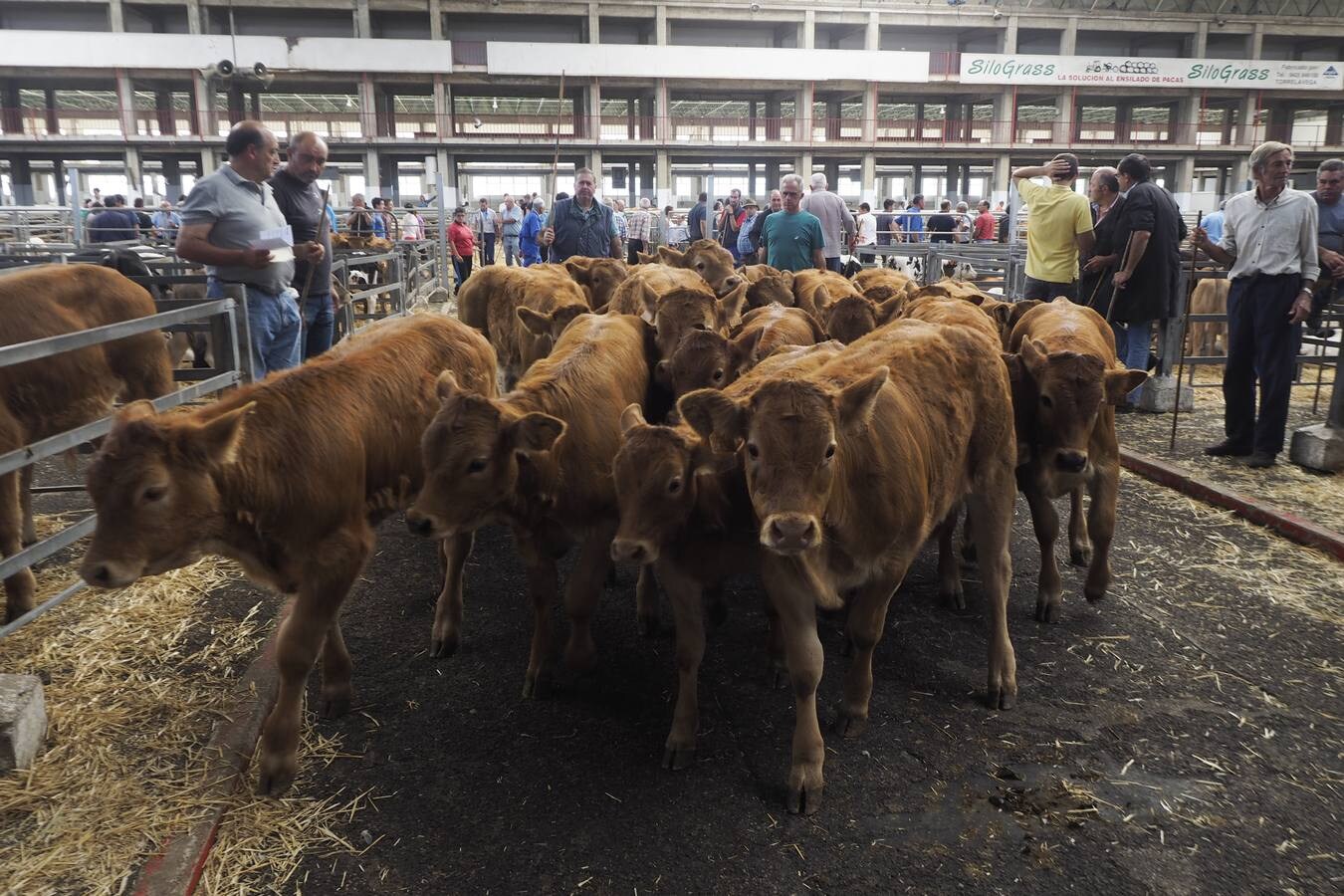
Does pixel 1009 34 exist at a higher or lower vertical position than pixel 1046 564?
higher

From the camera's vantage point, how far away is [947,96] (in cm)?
5028

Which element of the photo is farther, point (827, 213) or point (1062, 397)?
point (827, 213)

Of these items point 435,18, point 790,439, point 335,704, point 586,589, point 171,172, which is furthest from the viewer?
point 171,172

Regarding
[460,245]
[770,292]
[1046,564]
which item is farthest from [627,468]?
[460,245]

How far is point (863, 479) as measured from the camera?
3.76 metres

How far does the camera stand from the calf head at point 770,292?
27.3ft

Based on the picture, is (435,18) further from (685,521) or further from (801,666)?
(801,666)

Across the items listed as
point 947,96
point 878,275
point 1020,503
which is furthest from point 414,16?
point 1020,503

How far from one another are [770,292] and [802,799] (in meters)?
5.61

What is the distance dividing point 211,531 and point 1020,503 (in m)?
6.43

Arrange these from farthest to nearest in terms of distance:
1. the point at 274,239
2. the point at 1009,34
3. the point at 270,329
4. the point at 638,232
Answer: the point at 1009,34
the point at 638,232
the point at 270,329
the point at 274,239

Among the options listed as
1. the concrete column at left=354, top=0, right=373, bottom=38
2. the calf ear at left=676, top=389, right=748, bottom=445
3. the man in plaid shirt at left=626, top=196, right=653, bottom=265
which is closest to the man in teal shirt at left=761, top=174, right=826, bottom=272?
the calf ear at left=676, top=389, right=748, bottom=445

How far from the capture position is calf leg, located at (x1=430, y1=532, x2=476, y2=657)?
4.84 meters

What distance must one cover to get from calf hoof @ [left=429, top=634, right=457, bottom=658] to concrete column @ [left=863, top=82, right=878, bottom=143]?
1770 inches
